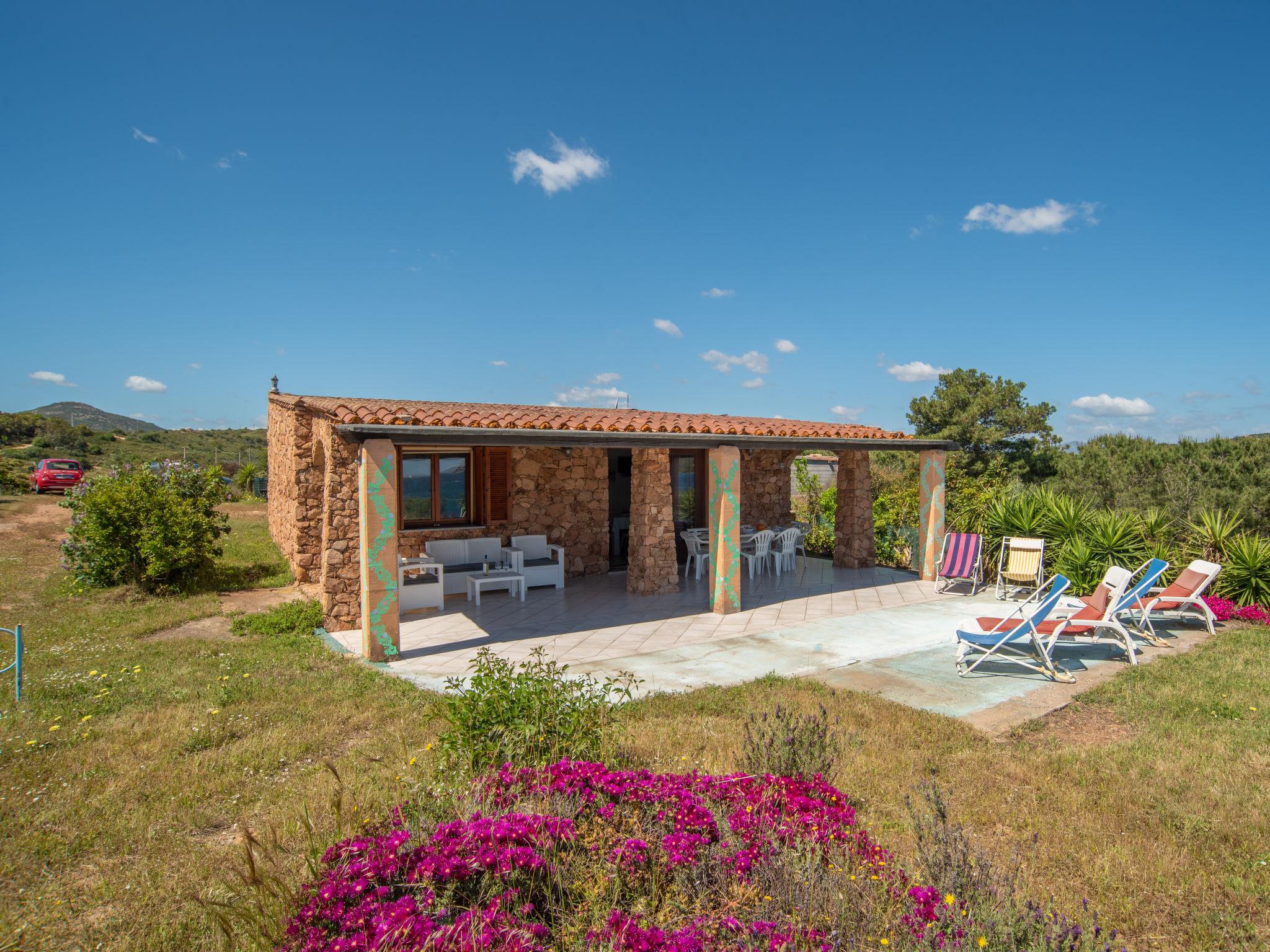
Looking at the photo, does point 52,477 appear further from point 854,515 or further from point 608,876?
point 608,876

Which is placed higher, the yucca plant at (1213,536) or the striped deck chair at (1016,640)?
the yucca plant at (1213,536)

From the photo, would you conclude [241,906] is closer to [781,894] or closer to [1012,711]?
[781,894]

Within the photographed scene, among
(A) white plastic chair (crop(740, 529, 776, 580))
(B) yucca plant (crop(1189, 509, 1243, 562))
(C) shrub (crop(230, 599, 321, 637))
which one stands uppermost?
(B) yucca plant (crop(1189, 509, 1243, 562))

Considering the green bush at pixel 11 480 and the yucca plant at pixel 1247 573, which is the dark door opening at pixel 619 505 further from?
the green bush at pixel 11 480

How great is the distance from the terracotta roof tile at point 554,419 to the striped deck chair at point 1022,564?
2.52 metres

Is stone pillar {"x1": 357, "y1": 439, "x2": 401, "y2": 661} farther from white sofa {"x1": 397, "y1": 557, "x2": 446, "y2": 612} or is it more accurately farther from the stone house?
white sofa {"x1": 397, "y1": 557, "x2": 446, "y2": 612}

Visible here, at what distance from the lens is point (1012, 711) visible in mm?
5605

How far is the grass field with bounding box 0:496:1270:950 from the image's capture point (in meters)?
3.05

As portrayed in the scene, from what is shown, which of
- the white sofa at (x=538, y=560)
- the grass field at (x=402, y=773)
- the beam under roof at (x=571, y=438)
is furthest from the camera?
the white sofa at (x=538, y=560)

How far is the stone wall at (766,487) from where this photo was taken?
14.5 meters

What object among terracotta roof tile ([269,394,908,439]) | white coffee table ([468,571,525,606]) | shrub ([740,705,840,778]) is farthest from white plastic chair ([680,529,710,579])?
shrub ([740,705,840,778])

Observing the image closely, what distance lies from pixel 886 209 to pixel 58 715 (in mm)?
17846

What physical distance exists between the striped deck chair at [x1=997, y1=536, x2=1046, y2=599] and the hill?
2479 inches

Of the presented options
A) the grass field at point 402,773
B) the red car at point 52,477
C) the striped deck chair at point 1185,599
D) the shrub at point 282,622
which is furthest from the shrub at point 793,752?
the red car at point 52,477
